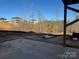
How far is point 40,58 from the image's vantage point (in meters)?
2.57

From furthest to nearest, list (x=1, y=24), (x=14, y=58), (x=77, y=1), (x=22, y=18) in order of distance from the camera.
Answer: (x=22, y=18), (x=1, y=24), (x=77, y=1), (x=14, y=58)

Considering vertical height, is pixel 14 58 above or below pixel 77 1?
below

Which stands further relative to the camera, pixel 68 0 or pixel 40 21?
pixel 40 21

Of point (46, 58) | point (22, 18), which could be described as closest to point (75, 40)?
point (46, 58)

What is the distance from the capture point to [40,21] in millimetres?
12445

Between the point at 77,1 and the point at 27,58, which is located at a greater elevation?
the point at 77,1

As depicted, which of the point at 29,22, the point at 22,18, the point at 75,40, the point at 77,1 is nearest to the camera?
the point at 77,1

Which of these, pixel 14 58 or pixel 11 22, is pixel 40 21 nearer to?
pixel 11 22

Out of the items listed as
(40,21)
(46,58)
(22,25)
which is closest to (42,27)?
(40,21)

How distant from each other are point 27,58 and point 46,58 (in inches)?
10.1

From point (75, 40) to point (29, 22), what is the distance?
8350mm

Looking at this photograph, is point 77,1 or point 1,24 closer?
point 77,1

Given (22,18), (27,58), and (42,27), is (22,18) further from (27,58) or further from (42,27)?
(27,58)

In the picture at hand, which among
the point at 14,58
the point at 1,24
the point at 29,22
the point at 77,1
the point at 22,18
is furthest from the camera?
the point at 29,22
